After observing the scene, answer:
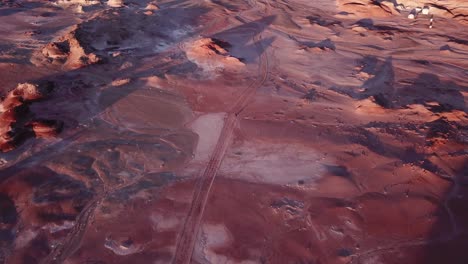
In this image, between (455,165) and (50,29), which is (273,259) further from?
(50,29)

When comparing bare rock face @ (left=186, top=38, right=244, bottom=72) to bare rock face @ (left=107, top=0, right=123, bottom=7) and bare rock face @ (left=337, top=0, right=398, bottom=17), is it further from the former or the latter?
bare rock face @ (left=337, top=0, right=398, bottom=17)

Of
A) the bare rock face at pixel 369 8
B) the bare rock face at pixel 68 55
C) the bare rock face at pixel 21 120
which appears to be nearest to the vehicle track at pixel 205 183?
the bare rock face at pixel 21 120

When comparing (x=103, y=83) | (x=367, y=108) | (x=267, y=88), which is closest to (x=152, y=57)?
(x=103, y=83)

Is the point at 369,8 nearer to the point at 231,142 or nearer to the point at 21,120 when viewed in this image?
the point at 231,142

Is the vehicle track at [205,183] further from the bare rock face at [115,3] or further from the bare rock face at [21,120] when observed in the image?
the bare rock face at [115,3]

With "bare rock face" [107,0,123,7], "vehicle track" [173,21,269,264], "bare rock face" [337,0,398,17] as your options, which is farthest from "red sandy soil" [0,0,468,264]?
"bare rock face" [107,0,123,7]
